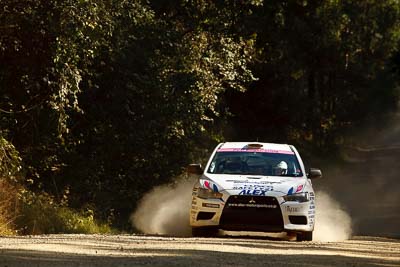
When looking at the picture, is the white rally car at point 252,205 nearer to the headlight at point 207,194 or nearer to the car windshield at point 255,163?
the headlight at point 207,194

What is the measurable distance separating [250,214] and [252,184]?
20.0 inches

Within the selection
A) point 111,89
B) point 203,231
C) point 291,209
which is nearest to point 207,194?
point 203,231

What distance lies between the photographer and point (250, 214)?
16750mm

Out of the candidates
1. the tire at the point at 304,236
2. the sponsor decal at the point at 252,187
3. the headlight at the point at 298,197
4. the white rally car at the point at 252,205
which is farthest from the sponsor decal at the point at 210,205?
the tire at the point at 304,236

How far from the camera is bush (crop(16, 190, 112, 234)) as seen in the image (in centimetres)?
1995

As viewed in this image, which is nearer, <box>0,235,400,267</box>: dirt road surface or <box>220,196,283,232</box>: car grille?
<box>0,235,400,267</box>: dirt road surface

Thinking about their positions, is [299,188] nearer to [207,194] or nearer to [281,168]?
[281,168]

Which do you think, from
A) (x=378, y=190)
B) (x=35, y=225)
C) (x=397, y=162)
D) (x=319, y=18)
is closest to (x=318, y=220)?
(x=35, y=225)

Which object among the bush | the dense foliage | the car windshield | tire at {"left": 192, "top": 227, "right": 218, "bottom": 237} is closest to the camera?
tire at {"left": 192, "top": 227, "right": 218, "bottom": 237}

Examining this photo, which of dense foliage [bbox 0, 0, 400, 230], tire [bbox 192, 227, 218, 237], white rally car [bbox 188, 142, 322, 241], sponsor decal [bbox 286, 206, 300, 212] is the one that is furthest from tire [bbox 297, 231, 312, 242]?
dense foliage [bbox 0, 0, 400, 230]

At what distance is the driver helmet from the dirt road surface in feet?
6.54

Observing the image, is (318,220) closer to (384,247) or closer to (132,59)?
(384,247)

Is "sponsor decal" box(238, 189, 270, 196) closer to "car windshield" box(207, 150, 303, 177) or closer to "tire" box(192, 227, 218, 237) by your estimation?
"tire" box(192, 227, 218, 237)

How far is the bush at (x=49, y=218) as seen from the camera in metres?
20.0
